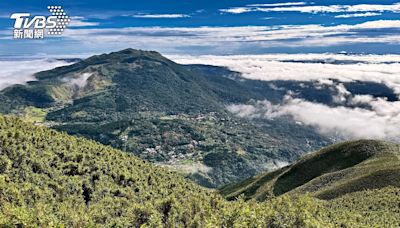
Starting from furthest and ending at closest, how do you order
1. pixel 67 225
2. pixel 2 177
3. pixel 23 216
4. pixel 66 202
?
pixel 66 202
pixel 2 177
pixel 67 225
pixel 23 216

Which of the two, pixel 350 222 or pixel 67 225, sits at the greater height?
pixel 67 225

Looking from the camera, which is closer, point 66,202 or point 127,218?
point 127,218

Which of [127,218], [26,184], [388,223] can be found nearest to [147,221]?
[127,218]

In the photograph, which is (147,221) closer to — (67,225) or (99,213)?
(99,213)

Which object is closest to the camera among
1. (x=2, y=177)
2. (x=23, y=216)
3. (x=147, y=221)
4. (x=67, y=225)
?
(x=23, y=216)

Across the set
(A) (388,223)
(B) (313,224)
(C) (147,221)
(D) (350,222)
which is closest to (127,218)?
(C) (147,221)

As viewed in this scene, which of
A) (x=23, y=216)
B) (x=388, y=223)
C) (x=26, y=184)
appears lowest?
(x=388, y=223)

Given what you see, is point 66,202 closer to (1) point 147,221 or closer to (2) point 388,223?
(1) point 147,221

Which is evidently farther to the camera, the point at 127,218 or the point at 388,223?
the point at 388,223

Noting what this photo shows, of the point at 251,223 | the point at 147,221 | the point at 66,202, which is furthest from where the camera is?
the point at 66,202
